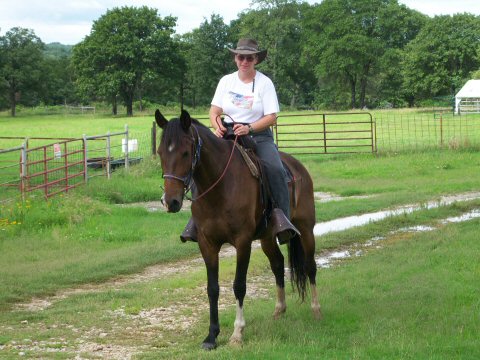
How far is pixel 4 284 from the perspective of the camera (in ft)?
31.3

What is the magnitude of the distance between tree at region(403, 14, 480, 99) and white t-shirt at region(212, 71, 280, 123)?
235ft

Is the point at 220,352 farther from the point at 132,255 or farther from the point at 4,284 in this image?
the point at 132,255

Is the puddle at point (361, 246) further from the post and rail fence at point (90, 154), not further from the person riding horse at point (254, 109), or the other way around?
the post and rail fence at point (90, 154)

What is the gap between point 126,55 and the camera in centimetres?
7850

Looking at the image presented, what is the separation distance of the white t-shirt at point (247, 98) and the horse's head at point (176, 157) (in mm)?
1071

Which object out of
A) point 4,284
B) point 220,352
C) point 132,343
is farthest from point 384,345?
point 4,284

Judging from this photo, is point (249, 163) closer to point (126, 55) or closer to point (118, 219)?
point (118, 219)

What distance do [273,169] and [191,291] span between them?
261cm

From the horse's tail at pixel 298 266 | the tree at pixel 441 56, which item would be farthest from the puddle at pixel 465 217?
the tree at pixel 441 56

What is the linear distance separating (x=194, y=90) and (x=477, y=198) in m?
75.1

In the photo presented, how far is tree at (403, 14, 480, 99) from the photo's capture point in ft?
248

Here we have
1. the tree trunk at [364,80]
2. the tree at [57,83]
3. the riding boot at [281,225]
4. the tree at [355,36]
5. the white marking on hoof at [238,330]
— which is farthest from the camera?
the tree at [57,83]

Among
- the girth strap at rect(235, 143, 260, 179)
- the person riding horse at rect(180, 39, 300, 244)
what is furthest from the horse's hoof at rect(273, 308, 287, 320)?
the girth strap at rect(235, 143, 260, 179)

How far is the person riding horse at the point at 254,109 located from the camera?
22.5ft
